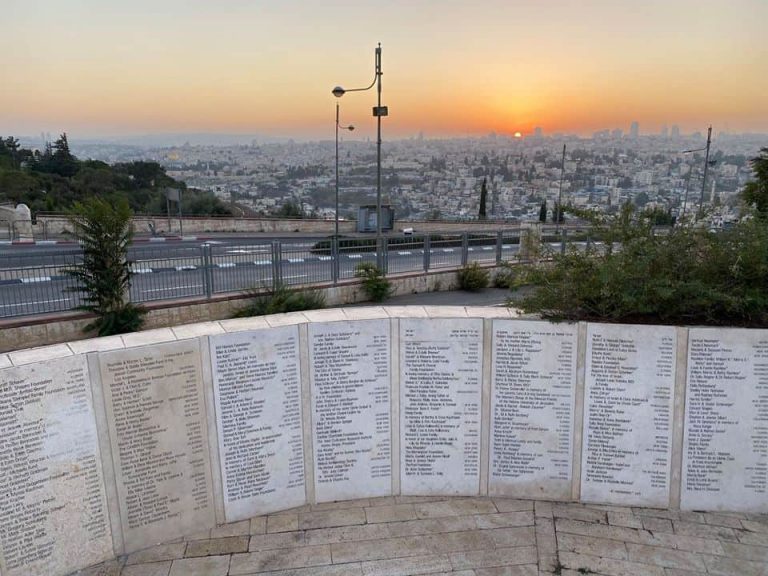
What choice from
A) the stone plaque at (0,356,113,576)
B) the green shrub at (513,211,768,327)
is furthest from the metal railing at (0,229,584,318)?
the stone plaque at (0,356,113,576)

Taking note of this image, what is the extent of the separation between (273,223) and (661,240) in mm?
29780

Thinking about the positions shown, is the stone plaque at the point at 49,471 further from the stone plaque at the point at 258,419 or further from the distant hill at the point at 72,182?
the distant hill at the point at 72,182

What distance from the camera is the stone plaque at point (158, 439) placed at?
4238 mm

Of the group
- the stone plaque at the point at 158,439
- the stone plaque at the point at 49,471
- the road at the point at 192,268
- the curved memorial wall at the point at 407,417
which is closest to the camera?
the stone plaque at the point at 49,471

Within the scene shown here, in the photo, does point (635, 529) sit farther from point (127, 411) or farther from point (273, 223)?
point (273, 223)

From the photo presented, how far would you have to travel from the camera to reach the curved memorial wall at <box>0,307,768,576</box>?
4.37 m

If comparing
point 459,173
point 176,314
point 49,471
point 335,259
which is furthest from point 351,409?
point 459,173

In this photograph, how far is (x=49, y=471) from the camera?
398 centimetres

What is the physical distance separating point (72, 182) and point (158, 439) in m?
48.0

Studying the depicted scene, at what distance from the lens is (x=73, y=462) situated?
4086mm

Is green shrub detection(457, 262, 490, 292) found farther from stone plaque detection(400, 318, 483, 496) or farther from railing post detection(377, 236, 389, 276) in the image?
stone plaque detection(400, 318, 483, 496)

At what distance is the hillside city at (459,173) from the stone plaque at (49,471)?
2317 centimetres

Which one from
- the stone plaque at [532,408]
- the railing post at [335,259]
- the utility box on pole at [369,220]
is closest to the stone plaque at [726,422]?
the stone plaque at [532,408]

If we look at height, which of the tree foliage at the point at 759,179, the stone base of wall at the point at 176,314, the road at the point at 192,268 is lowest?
the stone base of wall at the point at 176,314
